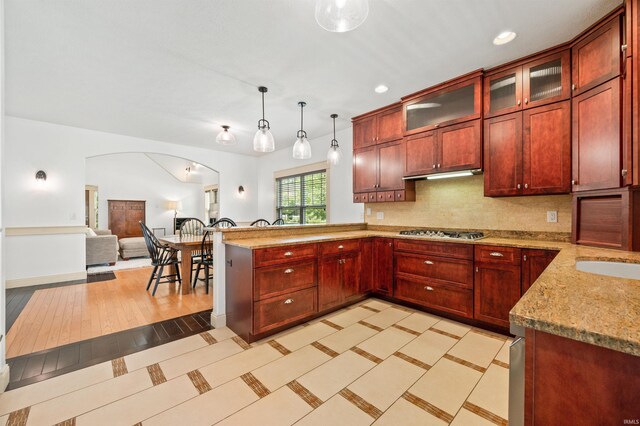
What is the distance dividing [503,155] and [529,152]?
0.71 ft

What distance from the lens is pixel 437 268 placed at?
2945 millimetres

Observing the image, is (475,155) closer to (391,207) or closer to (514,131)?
(514,131)

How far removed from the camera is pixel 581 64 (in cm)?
227

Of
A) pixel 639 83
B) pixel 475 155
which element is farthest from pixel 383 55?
pixel 639 83

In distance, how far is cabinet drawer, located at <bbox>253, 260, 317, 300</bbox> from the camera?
2.41 meters

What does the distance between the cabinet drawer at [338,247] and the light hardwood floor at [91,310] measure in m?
1.70

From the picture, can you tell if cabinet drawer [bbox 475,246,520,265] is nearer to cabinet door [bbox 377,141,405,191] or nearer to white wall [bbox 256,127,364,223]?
cabinet door [bbox 377,141,405,191]

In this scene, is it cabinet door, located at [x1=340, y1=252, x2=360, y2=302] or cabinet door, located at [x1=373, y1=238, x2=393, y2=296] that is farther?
cabinet door, located at [x1=373, y1=238, x2=393, y2=296]

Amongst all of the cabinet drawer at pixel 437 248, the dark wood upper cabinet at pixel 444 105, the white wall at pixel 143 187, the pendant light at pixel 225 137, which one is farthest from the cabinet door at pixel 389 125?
the white wall at pixel 143 187

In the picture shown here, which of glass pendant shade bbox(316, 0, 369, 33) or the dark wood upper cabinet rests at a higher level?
the dark wood upper cabinet

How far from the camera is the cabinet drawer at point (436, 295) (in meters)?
2.76

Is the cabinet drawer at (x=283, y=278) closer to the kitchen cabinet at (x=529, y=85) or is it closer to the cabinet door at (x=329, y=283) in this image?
the cabinet door at (x=329, y=283)

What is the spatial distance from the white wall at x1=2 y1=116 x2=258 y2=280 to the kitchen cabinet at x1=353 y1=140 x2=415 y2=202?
4.36 metres

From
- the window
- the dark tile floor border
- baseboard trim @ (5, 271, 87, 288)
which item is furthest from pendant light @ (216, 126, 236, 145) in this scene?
baseboard trim @ (5, 271, 87, 288)
